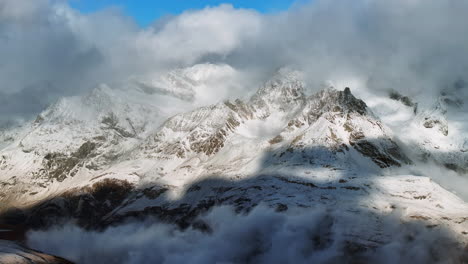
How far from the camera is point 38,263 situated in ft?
505

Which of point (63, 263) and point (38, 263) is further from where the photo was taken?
point (63, 263)

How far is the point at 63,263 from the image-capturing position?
171875 mm

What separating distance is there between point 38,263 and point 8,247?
689 inches

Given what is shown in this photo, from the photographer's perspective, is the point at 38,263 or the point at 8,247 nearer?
the point at 38,263

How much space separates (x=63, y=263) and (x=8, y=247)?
17.0 m

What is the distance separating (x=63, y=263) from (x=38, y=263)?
1843 cm

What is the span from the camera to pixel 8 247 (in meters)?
166
